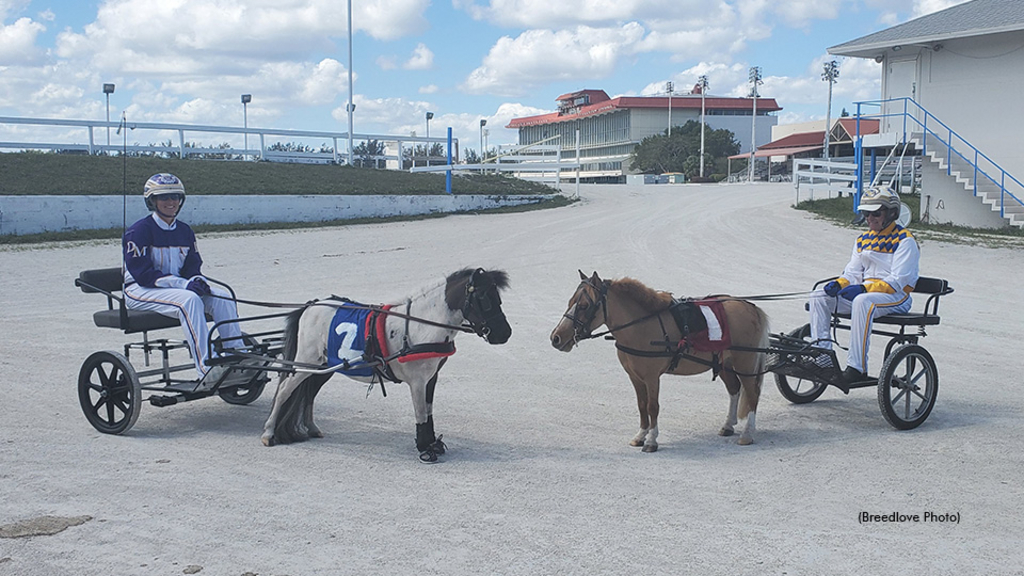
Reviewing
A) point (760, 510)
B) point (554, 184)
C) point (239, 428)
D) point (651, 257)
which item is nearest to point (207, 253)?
point (651, 257)

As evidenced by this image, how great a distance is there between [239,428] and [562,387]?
10.1ft

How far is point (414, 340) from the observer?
615cm

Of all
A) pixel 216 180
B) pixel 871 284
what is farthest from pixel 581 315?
pixel 216 180

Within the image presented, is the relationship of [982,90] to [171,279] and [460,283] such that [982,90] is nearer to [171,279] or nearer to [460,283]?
[460,283]

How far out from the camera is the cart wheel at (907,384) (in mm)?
6715

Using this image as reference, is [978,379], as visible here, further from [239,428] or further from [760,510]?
[239,428]

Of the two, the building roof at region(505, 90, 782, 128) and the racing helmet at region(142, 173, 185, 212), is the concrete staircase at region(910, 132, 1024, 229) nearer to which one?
the racing helmet at region(142, 173, 185, 212)

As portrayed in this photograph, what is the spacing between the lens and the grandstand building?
→ 9469 cm

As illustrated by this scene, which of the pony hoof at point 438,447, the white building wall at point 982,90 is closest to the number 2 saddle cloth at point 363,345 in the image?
the pony hoof at point 438,447

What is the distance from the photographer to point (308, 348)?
650 centimetres

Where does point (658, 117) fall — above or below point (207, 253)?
above

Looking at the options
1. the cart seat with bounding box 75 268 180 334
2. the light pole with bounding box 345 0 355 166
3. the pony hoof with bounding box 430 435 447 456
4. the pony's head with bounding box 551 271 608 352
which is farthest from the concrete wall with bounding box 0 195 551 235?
the pony's head with bounding box 551 271 608 352

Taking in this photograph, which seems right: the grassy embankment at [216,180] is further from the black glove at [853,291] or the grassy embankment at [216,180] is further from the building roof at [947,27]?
the black glove at [853,291]

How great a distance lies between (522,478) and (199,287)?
3.32 meters
